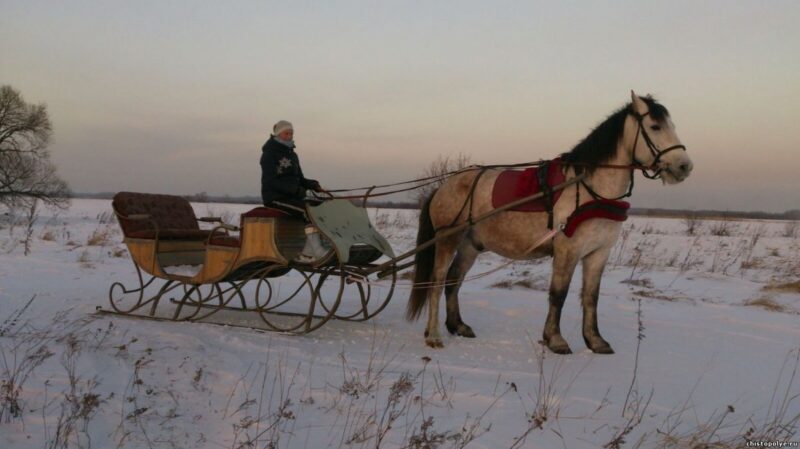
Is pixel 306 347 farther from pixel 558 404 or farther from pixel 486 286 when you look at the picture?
pixel 486 286

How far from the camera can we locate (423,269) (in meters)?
6.15

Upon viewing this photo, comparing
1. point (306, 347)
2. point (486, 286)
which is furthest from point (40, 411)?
point (486, 286)

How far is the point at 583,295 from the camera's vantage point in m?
5.48

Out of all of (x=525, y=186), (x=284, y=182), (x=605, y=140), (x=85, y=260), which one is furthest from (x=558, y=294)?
(x=85, y=260)

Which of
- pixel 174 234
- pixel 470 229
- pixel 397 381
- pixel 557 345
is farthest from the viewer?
pixel 174 234

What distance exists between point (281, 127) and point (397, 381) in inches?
117

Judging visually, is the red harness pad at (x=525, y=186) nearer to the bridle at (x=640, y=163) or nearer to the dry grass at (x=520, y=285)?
the bridle at (x=640, y=163)

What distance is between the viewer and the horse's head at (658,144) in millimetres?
4738

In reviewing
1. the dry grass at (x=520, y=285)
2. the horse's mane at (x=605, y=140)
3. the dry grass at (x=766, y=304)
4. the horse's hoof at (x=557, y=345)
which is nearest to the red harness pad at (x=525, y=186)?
the horse's mane at (x=605, y=140)

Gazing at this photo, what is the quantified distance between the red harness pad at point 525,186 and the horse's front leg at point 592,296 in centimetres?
67

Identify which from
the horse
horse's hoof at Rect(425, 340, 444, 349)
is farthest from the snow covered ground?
the horse

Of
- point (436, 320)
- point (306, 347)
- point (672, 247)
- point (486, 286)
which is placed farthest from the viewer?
point (672, 247)

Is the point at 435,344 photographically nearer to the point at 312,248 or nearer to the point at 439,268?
the point at 439,268

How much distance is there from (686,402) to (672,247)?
45.6 feet
